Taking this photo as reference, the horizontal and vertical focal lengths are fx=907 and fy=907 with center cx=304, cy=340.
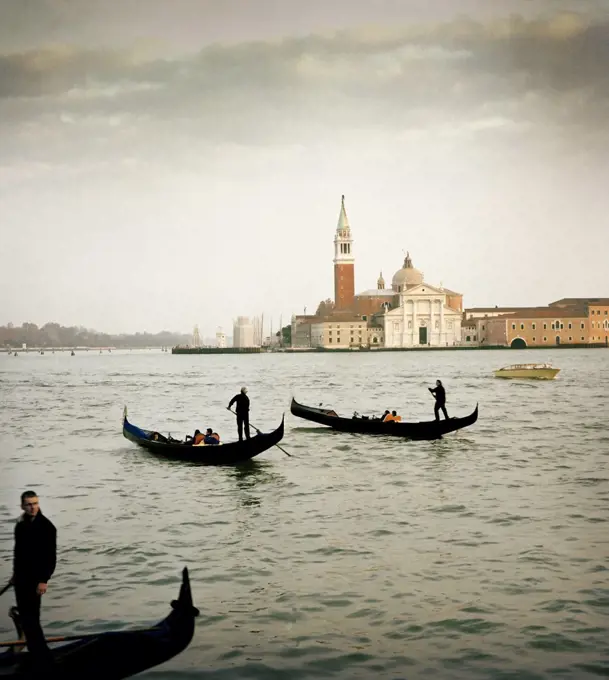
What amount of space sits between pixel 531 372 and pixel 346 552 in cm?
3379

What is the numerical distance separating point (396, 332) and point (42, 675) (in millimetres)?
97100

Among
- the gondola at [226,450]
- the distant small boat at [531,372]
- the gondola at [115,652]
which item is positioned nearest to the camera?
the gondola at [115,652]

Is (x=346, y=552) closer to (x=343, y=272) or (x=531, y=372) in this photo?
(x=531, y=372)

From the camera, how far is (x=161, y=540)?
7.82 meters

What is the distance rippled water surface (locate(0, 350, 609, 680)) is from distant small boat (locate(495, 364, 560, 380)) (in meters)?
23.4

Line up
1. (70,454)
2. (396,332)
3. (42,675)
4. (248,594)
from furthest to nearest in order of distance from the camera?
(396,332) < (70,454) < (248,594) < (42,675)

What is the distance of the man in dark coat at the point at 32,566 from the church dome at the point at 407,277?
334ft

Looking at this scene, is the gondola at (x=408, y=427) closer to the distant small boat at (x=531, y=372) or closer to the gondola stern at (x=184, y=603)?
the gondola stern at (x=184, y=603)

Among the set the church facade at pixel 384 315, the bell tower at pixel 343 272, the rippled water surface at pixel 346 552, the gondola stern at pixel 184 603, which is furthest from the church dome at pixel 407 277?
the gondola stern at pixel 184 603

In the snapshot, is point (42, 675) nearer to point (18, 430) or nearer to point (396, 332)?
point (18, 430)

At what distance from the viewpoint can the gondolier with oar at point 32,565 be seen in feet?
13.8

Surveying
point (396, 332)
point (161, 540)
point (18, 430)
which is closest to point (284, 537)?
point (161, 540)

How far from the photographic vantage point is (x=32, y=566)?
4.23 metres

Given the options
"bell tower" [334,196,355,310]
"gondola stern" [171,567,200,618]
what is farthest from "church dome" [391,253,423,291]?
"gondola stern" [171,567,200,618]
